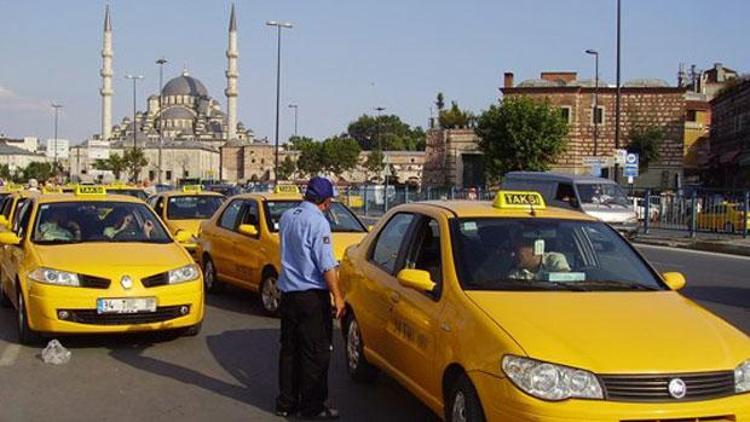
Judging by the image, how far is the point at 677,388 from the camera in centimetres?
401

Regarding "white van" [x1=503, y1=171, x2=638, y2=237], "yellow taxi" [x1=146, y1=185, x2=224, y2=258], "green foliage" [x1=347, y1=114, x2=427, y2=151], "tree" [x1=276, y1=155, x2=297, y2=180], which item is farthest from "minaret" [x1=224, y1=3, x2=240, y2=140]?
"yellow taxi" [x1=146, y1=185, x2=224, y2=258]

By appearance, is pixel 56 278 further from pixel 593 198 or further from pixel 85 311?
pixel 593 198

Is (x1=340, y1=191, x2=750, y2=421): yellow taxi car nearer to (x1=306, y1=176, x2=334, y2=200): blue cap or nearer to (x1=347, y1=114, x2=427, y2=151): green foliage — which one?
(x1=306, y1=176, x2=334, y2=200): blue cap

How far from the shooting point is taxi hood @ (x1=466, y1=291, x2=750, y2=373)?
409 cm

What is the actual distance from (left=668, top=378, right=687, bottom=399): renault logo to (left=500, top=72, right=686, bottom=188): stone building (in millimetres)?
63268

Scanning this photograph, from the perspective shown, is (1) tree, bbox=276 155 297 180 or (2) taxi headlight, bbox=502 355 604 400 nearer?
(2) taxi headlight, bbox=502 355 604 400

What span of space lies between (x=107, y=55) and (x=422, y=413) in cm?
12021

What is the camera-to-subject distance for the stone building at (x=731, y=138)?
49.0 metres

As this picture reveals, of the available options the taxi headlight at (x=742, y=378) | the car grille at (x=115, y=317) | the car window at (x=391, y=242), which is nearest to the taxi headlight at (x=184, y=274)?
the car grille at (x=115, y=317)

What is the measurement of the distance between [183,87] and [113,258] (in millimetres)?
151857

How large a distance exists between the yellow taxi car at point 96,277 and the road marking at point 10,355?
11cm

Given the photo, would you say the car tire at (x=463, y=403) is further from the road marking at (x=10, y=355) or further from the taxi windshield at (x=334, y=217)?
the taxi windshield at (x=334, y=217)

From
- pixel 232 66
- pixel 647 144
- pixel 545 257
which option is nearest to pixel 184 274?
pixel 545 257

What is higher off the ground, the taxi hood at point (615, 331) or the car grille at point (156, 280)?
the taxi hood at point (615, 331)
